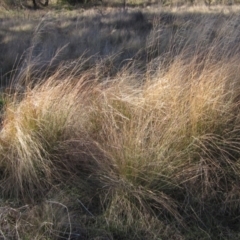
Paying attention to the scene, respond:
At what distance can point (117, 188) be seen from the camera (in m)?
3.48

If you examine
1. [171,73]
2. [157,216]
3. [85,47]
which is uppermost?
[171,73]

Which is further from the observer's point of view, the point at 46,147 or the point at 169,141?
the point at 46,147

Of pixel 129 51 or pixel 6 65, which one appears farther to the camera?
pixel 129 51

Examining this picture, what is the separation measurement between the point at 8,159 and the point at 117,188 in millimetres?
1006

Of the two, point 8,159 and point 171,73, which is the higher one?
point 171,73

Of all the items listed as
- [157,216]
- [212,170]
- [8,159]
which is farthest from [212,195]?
[8,159]

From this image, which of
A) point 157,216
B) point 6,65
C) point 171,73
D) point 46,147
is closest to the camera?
point 157,216

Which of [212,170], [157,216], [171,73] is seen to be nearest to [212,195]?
[212,170]

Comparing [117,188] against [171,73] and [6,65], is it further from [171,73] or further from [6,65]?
[6,65]

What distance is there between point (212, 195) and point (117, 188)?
0.73m

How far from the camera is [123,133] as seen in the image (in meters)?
3.70

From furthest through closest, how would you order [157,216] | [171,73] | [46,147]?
1. [171,73]
2. [46,147]
3. [157,216]

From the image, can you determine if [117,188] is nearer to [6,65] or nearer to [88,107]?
[88,107]

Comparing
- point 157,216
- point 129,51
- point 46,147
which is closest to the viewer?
point 157,216
